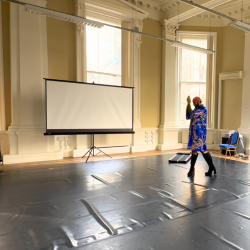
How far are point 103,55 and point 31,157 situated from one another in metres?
3.35

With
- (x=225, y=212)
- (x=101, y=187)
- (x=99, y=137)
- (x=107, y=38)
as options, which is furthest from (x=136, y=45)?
(x=225, y=212)

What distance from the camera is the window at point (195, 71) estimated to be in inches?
291

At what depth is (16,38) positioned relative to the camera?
505 cm

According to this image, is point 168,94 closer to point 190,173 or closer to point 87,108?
point 87,108

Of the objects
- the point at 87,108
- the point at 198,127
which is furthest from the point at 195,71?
the point at 198,127

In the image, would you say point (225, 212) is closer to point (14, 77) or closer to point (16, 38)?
point (14, 77)

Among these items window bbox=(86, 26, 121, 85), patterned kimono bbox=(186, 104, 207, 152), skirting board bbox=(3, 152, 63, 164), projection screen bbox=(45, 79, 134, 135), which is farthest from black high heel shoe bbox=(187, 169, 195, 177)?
window bbox=(86, 26, 121, 85)

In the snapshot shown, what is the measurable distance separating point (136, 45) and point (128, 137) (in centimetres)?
274

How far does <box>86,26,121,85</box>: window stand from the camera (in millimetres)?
6133

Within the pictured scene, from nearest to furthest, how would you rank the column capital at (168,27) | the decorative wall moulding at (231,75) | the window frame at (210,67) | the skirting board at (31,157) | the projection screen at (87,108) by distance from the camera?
the skirting board at (31,157)
the projection screen at (87,108)
the decorative wall moulding at (231,75)
the column capital at (168,27)
the window frame at (210,67)

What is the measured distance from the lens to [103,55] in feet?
20.8

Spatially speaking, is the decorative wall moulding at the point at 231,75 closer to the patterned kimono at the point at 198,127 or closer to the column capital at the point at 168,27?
the column capital at the point at 168,27

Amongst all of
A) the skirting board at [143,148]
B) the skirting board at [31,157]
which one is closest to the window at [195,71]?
the skirting board at [143,148]

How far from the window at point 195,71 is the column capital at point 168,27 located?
0.32 meters
